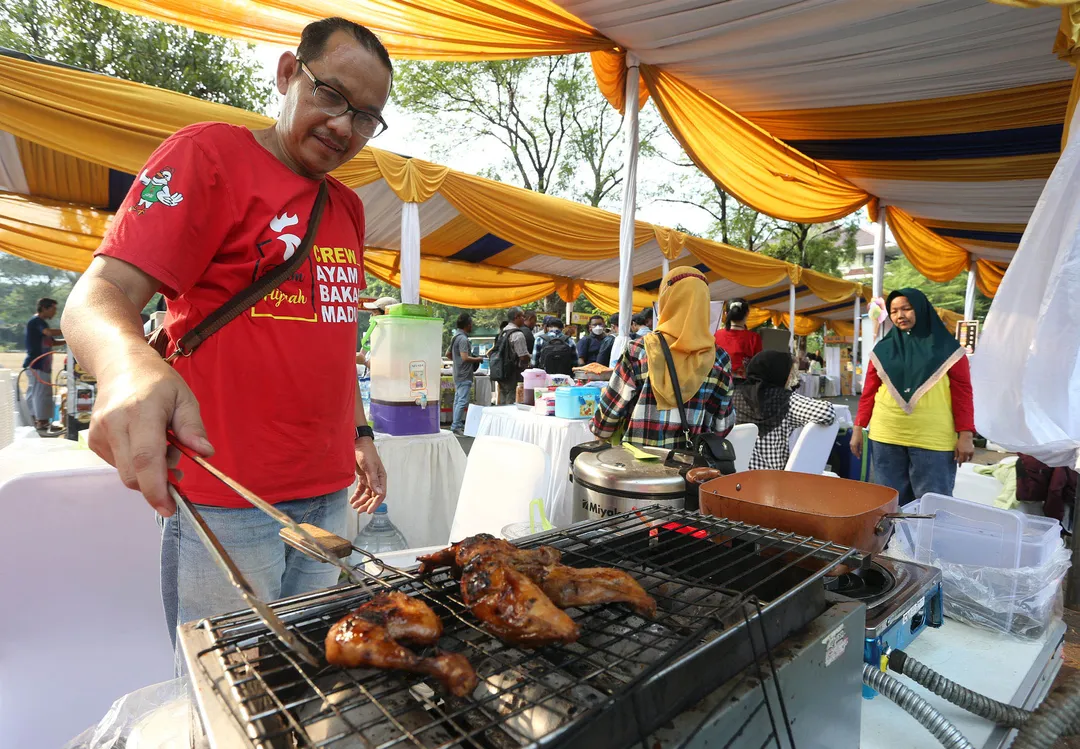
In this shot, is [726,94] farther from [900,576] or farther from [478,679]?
[478,679]

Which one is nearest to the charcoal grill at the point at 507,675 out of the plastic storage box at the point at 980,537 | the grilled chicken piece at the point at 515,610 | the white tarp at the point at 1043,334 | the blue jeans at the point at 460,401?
the grilled chicken piece at the point at 515,610

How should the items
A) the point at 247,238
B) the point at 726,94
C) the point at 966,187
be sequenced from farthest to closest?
the point at 966,187 < the point at 726,94 < the point at 247,238

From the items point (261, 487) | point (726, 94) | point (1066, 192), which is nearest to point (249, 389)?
point (261, 487)

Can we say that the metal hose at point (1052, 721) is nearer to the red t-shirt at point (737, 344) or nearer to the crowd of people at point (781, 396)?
the crowd of people at point (781, 396)

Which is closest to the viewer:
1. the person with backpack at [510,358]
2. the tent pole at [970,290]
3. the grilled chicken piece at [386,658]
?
the grilled chicken piece at [386,658]

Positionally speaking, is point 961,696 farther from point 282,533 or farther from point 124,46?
point 124,46

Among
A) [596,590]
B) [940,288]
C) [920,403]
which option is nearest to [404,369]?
[596,590]

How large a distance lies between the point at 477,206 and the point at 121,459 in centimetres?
625

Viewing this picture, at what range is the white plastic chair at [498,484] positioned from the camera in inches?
104

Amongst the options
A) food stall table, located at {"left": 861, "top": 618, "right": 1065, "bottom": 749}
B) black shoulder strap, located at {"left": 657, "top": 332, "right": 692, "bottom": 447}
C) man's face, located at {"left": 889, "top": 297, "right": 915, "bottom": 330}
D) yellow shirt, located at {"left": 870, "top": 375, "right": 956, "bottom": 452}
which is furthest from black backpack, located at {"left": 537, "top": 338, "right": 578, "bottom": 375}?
food stall table, located at {"left": 861, "top": 618, "right": 1065, "bottom": 749}

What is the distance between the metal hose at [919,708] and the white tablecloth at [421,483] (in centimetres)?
310

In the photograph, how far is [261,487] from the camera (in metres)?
1.38

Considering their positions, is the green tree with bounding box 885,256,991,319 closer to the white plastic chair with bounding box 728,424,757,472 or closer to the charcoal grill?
the white plastic chair with bounding box 728,424,757,472

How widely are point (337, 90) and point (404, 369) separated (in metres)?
2.94
